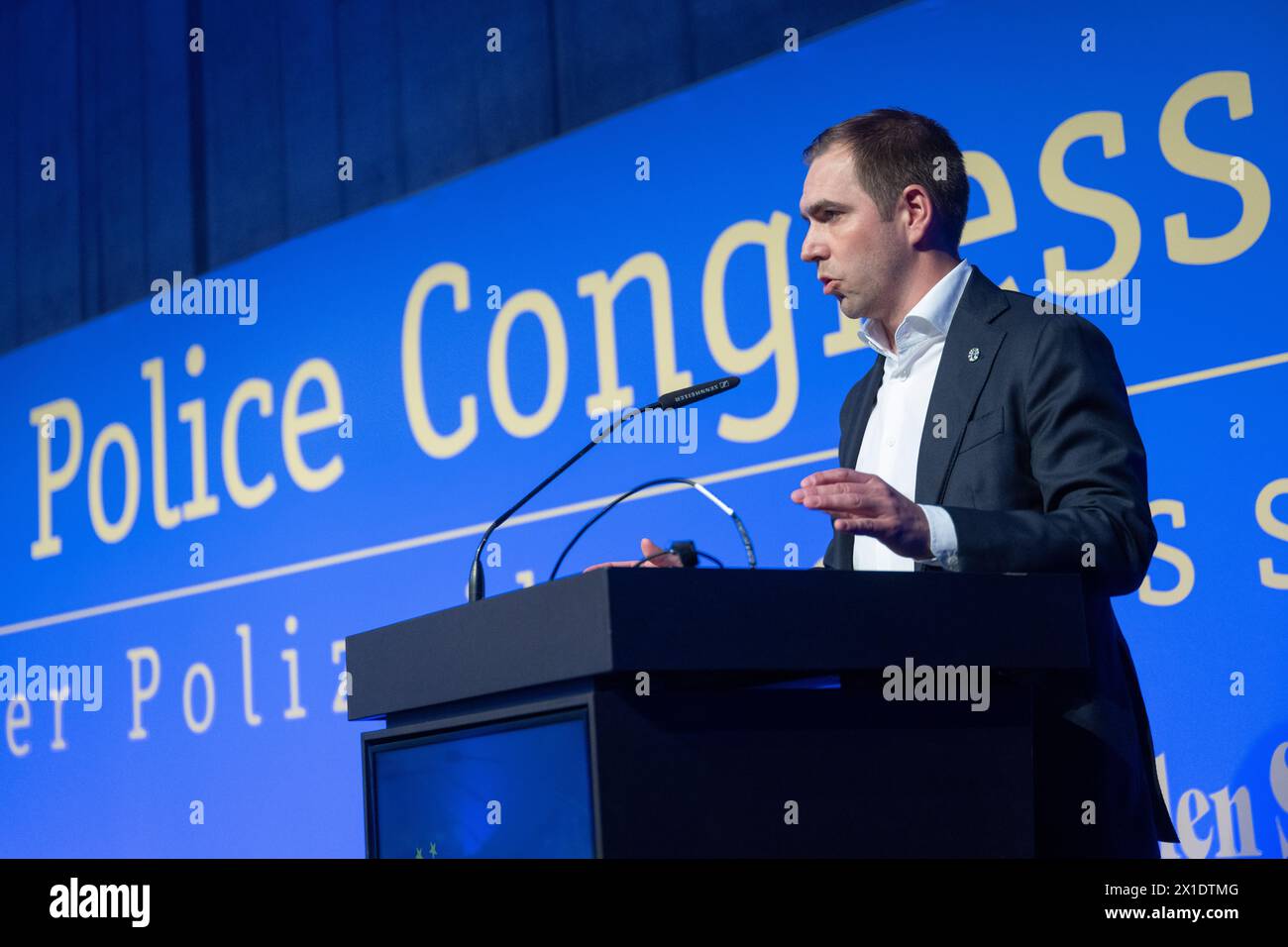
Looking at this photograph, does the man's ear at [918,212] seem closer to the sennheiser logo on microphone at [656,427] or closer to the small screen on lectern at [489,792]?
the small screen on lectern at [489,792]

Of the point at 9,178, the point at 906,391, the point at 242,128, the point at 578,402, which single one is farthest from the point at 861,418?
the point at 9,178

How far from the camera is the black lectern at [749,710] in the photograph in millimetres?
1281

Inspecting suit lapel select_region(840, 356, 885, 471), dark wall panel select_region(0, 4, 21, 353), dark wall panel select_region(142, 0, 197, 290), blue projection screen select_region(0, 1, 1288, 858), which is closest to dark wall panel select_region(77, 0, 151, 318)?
dark wall panel select_region(142, 0, 197, 290)

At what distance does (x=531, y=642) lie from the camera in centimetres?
136

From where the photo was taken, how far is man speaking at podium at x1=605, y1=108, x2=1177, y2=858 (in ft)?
4.94

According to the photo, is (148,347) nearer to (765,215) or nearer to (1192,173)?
(765,215)

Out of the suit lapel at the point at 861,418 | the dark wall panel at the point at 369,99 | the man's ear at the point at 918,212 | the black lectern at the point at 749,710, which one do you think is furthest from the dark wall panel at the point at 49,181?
the black lectern at the point at 749,710

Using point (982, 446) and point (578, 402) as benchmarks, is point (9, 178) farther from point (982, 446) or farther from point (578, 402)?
point (982, 446)

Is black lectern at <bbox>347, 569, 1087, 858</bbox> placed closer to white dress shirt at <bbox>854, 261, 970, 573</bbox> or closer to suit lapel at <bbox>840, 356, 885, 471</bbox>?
white dress shirt at <bbox>854, 261, 970, 573</bbox>

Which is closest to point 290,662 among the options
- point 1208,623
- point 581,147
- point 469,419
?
point 469,419

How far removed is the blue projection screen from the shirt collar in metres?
0.94

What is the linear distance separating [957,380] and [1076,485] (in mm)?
242

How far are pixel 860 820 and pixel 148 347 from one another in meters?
4.02
